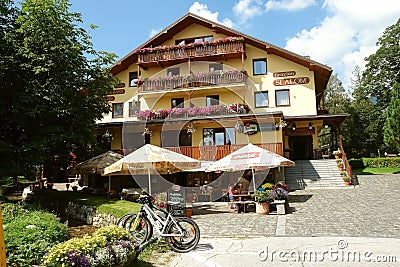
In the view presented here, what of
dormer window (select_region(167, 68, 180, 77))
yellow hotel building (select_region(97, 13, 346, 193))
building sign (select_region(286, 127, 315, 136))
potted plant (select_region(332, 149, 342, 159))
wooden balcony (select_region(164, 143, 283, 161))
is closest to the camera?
wooden balcony (select_region(164, 143, 283, 161))

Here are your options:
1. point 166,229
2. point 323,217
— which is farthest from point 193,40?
point 166,229

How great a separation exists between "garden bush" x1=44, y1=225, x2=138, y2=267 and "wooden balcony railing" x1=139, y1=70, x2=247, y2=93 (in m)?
18.1

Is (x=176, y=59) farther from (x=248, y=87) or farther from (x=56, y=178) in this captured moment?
(x=56, y=178)

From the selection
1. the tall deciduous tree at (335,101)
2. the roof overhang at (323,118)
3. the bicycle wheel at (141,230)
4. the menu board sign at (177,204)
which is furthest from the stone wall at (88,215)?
the tall deciduous tree at (335,101)

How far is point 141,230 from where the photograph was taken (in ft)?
26.0

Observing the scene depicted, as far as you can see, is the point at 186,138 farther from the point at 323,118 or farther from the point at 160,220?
the point at 160,220

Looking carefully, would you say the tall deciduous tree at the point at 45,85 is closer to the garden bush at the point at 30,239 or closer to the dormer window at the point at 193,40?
the garden bush at the point at 30,239

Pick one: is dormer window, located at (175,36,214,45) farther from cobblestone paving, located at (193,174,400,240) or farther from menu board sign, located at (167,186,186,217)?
menu board sign, located at (167,186,186,217)

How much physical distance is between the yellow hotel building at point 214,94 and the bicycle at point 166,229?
43.0ft

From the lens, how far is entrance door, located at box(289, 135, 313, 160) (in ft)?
78.7

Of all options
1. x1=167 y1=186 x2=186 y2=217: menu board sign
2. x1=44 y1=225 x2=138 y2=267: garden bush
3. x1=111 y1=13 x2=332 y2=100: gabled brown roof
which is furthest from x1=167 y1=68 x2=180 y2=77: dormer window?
x1=44 y1=225 x2=138 y2=267: garden bush

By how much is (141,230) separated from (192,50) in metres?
18.8

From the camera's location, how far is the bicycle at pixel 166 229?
7.50 m

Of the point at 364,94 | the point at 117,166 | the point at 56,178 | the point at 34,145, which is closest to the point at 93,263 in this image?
the point at 117,166
